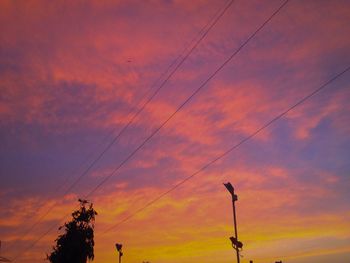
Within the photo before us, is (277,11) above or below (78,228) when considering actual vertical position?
above

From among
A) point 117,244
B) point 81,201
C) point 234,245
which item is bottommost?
point 234,245

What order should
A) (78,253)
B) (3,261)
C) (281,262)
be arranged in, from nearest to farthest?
(78,253) → (281,262) → (3,261)

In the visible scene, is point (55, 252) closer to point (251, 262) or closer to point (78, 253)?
point (78, 253)

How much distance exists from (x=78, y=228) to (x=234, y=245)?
84.4 ft

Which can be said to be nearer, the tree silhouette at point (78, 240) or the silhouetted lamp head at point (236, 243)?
the silhouetted lamp head at point (236, 243)

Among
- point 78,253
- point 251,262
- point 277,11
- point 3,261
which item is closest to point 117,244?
point 78,253

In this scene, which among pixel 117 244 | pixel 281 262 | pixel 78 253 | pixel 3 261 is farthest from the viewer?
pixel 3 261

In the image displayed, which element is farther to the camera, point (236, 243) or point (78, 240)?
point (78, 240)

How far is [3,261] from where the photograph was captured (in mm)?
89312

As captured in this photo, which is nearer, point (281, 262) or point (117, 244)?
point (117, 244)

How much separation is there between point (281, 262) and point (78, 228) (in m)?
25.3

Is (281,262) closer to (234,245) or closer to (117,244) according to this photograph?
(117,244)

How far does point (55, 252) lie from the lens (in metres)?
47.2

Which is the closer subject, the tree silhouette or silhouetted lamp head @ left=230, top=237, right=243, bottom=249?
silhouetted lamp head @ left=230, top=237, right=243, bottom=249
